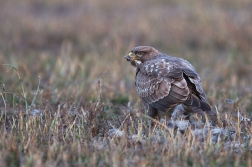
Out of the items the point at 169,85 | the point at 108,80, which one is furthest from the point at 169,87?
the point at 108,80

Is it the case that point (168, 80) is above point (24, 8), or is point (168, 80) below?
below

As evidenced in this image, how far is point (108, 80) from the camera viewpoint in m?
8.90

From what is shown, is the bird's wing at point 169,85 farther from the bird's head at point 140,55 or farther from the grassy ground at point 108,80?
the bird's head at point 140,55

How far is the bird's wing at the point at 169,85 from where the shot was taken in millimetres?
5629

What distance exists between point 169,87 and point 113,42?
7338 mm

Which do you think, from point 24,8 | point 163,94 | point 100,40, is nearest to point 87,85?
point 163,94

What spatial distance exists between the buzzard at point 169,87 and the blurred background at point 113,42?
3.28 ft

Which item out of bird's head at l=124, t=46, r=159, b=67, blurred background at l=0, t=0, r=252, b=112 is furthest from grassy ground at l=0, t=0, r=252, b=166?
bird's head at l=124, t=46, r=159, b=67

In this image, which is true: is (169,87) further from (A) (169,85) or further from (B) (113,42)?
(B) (113,42)

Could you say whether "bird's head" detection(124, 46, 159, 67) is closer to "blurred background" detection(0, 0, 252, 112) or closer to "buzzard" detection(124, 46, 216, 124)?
"buzzard" detection(124, 46, 216, 124)

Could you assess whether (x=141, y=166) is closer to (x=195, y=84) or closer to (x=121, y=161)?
(x=121, y=161)

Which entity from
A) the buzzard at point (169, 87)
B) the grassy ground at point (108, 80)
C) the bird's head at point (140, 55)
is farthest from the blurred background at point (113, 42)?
the buzzard at point (169, 87)

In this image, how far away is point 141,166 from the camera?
4285 mm

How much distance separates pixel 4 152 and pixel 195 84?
7.66ft
